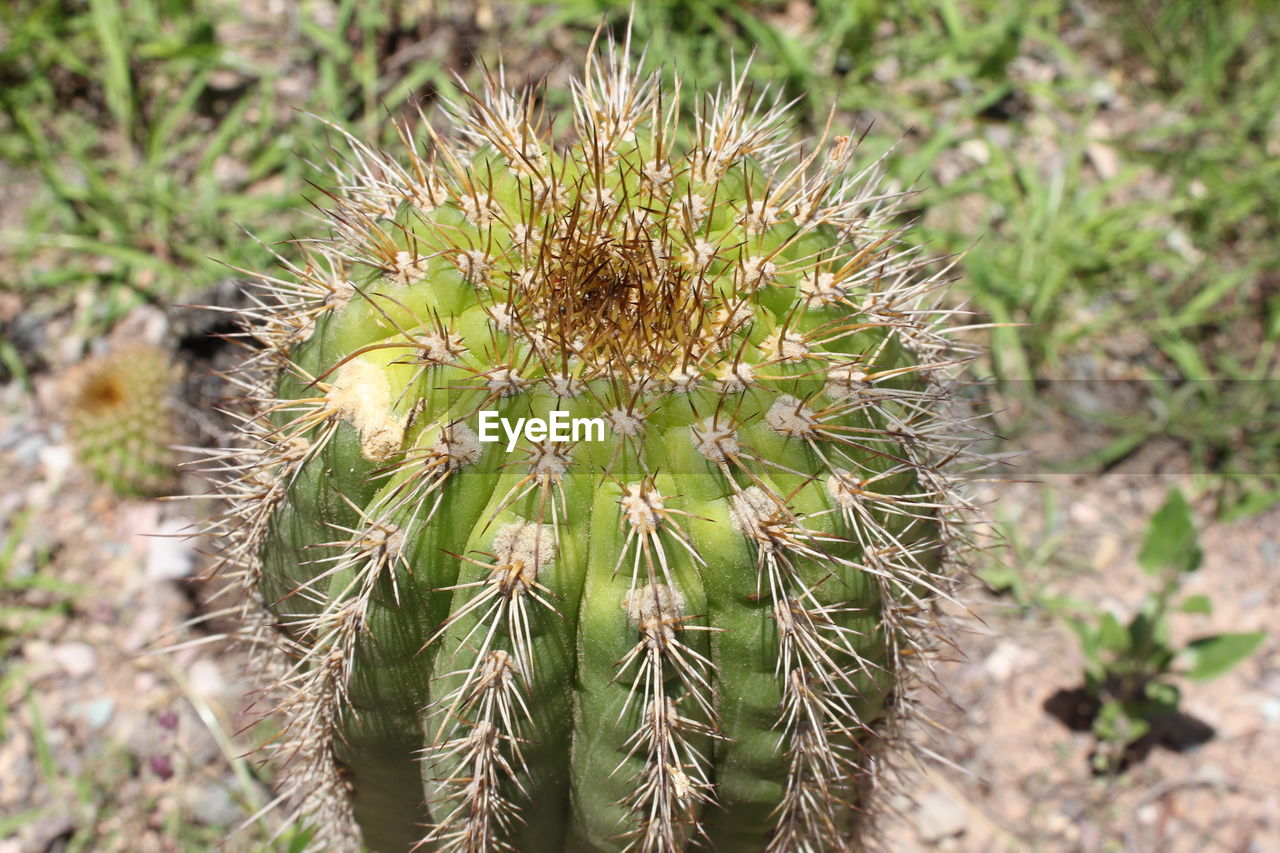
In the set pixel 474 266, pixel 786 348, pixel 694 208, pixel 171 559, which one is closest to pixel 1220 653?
pixel 786 348

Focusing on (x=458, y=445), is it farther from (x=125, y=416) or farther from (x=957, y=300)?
(x=957, y=300)

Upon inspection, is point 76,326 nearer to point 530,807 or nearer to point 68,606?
point 68,606

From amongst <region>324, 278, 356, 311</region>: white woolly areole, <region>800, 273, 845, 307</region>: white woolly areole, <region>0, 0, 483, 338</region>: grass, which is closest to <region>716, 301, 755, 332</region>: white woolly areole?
<region>800, 273, 845, 307</region>: white woolly areole

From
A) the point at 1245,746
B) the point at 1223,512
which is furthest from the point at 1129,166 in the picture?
the point at 1245,746

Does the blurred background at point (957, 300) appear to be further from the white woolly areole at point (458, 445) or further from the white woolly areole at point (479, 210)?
the white woolly areole at point (458, 445)

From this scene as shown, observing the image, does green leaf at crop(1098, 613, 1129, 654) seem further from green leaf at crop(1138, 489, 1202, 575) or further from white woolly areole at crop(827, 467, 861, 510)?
white woolly areole at crop(827, 467, 861, 510)

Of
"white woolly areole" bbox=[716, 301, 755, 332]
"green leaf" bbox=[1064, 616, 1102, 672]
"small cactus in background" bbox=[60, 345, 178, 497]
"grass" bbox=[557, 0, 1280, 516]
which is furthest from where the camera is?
"grass" bbox=[557, 0, 1280, 516]

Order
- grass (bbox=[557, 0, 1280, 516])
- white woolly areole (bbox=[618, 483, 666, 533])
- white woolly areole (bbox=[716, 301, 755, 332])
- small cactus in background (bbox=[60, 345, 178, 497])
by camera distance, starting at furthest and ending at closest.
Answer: grass (bbox=[557, 0, 1280, 516])
small cactus in background (bbox=[60, 345, 178, 497])
white woolly areole (bbox=[716, 301, 755, 332])
white woolly areole (bbox=[618, 483, 666, 533])
